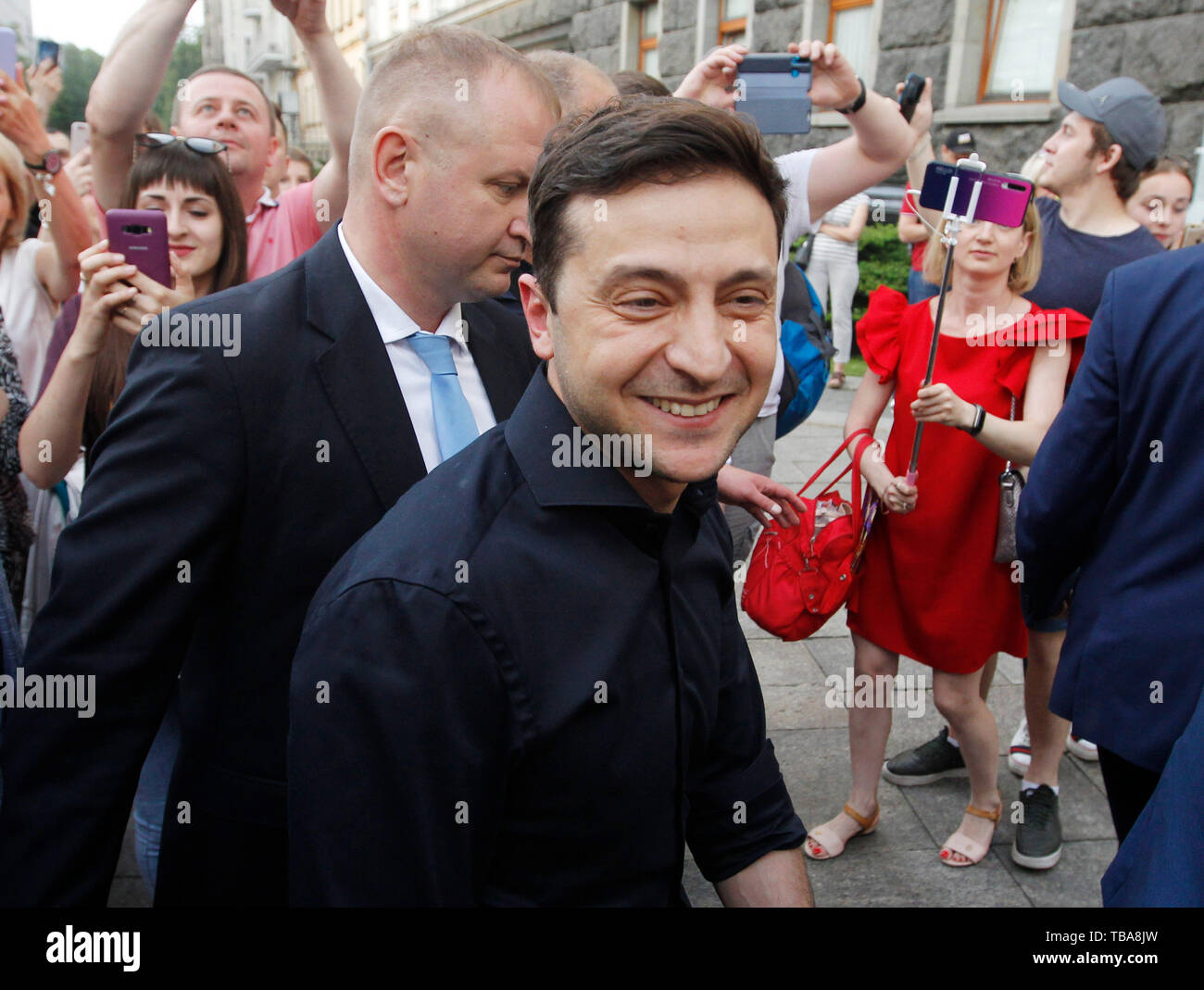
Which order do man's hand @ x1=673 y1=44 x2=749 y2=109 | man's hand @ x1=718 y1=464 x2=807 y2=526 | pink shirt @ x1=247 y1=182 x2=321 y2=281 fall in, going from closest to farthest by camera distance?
man's hand @ x1=718 y1=464 x2=807 y2=526
pink shirt @ x1=247 y1=182 x2=321 y2=281
man's hand @ x1=673 y1=44 x2=749 y2=109

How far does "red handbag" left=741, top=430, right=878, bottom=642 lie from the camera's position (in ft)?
9.55

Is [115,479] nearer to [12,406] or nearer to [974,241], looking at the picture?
[12,406]

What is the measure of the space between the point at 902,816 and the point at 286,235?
9.02 feet

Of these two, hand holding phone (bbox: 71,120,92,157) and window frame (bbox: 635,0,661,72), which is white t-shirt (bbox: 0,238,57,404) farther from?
window frame (bbox: 635,0,661,72)

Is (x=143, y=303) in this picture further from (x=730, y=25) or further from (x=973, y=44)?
(x=730, y=25)

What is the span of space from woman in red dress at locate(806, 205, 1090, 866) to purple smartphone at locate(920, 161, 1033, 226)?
1.05 feet

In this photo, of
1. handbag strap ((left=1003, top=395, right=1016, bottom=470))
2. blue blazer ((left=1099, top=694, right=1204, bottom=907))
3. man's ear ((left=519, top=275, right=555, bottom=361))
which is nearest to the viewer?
blue blazer ((left=1099, top=694, right=1204, bottom=907))

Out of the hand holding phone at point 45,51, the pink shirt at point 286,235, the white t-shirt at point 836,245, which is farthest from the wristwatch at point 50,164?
the white t-shirt at point 836,245

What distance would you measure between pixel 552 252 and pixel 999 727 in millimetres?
3323

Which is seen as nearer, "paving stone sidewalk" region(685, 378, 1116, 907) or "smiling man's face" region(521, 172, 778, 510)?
"smiling man's face" region(521, 172, 778, 510)

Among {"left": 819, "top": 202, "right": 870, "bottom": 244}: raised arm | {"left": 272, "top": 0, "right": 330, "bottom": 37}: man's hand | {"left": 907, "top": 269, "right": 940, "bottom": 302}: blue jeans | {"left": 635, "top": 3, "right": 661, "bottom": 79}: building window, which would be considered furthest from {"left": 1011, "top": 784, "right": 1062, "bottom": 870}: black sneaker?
{"left": 635, "top": 3, "right": 661, "bottom": 79}: building window

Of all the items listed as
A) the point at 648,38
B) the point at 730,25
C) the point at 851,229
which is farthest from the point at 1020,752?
the point at 648,38

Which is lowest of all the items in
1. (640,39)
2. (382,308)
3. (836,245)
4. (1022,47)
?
(836,245)

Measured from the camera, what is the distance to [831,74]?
3.22m
